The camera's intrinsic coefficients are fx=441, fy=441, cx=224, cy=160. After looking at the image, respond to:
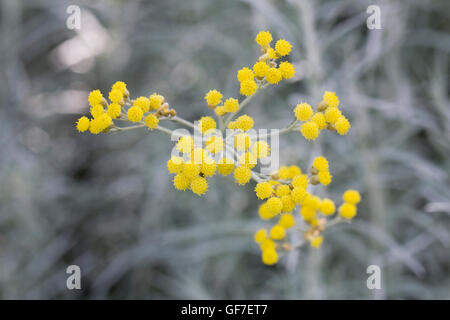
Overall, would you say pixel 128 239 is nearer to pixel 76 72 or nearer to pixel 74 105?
pixel 74 105

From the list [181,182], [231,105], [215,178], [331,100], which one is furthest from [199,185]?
[215,178]

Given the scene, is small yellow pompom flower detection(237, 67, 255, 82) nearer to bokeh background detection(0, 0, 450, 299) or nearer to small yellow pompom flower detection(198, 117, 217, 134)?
small yellow pompom flower detection(198, 117, 217, 134)

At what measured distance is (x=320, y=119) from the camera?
2.15ft

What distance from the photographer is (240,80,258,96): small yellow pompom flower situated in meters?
0.64

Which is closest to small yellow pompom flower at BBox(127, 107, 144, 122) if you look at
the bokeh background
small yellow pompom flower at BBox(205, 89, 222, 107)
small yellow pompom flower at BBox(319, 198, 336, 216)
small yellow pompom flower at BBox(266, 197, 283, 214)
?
small yellow pompom flower at BBox(205, 89, 222, 107)

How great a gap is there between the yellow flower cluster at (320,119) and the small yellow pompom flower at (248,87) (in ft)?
0.23

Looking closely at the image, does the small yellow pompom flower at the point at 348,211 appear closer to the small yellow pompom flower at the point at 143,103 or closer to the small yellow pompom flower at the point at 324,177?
the small yellow pompom flower at the point at 324,177

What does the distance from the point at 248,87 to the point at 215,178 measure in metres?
0.89

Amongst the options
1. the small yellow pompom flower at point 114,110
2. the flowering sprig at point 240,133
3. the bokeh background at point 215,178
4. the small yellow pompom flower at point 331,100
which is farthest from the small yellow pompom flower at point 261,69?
the bokeh background at point 215,178

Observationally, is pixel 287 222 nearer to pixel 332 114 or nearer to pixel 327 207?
pixel 327 207

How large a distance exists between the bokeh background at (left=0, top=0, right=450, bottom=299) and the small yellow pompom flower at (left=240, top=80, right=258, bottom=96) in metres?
0.47

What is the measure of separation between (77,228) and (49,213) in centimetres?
13

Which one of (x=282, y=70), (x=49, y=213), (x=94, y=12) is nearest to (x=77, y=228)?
(x=49, y=213)
